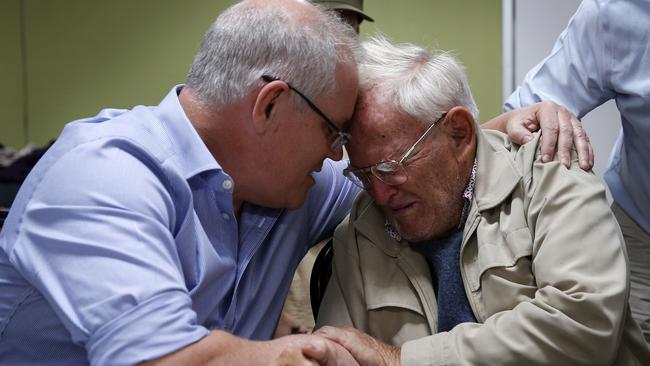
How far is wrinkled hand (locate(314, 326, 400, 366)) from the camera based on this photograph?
1443 millimetres

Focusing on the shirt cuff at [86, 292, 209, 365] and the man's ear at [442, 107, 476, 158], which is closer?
the shirt cuff at [86, 292, 209, 365]

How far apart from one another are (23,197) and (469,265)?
908mm

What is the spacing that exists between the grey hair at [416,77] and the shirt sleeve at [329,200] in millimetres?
353

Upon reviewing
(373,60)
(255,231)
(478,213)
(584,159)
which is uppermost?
(373,60)

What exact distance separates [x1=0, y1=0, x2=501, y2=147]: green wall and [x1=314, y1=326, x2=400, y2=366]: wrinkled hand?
3043mm

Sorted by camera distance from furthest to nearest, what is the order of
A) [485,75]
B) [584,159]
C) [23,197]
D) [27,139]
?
[27,139] → [485,75] → [584,159] → [23,197]

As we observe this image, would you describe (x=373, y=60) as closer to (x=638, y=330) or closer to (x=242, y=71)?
(x=242, y=71)

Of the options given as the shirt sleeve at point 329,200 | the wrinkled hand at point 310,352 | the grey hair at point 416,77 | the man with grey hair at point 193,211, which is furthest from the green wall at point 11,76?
the wrinkled hand at point 310,352

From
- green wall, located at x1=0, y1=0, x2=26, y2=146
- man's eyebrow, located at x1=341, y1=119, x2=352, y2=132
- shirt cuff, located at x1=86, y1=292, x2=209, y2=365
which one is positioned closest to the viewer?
shirt cuff, located at x1=86, y1=292, x2=209, y2=365

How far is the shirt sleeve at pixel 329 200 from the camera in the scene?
1.86 meters

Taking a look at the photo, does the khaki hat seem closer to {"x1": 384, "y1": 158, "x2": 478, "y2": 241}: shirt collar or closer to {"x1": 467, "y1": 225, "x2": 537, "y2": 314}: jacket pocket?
{"x1": 384, "y1": 158, "x2": 478, "y2": 241}: shirt collar

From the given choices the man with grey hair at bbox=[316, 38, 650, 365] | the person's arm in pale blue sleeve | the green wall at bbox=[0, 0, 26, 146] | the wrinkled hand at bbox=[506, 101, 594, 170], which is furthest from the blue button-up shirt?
the green wall at bbox=[0, 0, 26, 146]

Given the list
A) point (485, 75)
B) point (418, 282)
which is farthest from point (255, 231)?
point (485, 75)

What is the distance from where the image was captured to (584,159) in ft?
5.13
